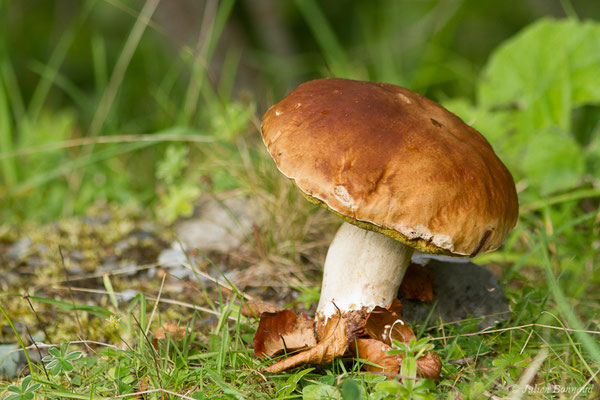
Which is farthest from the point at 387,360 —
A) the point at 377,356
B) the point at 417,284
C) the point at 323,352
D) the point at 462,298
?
the point at 462,298

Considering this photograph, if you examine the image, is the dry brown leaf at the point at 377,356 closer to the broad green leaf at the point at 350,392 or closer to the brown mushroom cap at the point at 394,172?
the broad green leaf at the point at 350,392

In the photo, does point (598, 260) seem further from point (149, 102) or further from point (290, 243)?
point (149, 102)

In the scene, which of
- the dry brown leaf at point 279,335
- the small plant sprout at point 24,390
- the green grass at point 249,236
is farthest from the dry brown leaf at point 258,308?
the small plant sprout at point 24,390

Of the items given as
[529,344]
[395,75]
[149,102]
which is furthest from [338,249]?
[149,102]

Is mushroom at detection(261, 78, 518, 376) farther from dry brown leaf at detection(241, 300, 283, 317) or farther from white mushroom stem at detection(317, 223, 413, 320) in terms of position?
dry brown leaf at detection(241, 300, 283, 317)

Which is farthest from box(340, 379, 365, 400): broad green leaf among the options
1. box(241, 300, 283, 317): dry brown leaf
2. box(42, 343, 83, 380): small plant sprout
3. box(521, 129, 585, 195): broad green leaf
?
box(521, 129, 585, 195): broad green leaf

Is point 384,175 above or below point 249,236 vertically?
above

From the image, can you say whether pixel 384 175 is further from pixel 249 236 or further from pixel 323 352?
pixel 249 236
